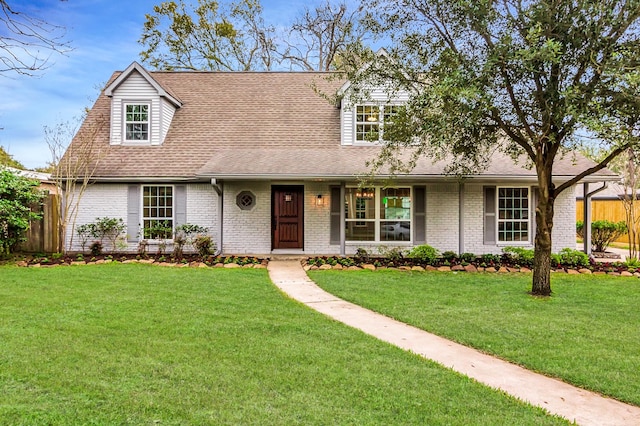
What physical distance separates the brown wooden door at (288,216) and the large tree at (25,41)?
33.0 ft

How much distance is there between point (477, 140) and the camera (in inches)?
349

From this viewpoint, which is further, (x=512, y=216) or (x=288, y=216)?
(x=288, y=216)

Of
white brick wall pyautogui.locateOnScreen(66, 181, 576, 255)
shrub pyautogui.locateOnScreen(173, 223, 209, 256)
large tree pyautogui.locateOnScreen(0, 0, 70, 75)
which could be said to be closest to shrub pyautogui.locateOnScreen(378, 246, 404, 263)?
white brick wall pyautogui.locateOnScreen(66, 181, 576, 255)

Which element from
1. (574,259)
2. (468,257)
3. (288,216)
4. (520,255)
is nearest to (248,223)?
(288,216)

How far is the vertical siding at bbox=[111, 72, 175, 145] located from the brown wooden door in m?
4.43

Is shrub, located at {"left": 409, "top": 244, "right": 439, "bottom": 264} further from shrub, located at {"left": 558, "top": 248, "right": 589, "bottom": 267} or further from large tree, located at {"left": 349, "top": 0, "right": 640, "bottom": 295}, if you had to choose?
large tree, located at {"left": 349, "top": 0, "right": 640, "bottom": 295}

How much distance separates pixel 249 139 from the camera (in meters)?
14.5

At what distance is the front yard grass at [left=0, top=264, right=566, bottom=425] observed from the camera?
3.28 m

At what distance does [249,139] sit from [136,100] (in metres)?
3.84

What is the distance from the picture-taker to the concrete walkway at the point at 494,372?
3.49 m

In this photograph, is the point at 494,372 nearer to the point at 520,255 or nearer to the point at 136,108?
the point at 520,255

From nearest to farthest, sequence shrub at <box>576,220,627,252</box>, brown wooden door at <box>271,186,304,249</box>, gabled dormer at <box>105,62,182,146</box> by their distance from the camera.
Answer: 1. brown wooden door at <box>271,186,304,249</box>
2. gabled dormer at <box>105,62,182,146</box>
3. shrub at <box>576,220,627,252</box>

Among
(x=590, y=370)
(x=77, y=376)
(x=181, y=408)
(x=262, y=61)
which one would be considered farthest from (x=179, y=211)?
(x=262, y=61)

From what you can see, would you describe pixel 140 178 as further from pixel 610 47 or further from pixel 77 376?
pixel 610 47
